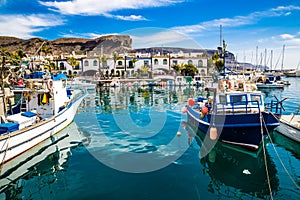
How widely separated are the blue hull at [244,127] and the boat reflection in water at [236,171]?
1.64 feet

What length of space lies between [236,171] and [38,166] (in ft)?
31.3

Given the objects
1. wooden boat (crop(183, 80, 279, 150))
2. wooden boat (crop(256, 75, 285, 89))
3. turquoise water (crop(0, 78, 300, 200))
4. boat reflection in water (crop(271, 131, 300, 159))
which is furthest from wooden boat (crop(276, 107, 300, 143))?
wooden boat (crop(256, 75, 285, 89))

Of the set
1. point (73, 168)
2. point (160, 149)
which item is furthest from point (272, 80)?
point (73, 168)

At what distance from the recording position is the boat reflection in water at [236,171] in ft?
31.4

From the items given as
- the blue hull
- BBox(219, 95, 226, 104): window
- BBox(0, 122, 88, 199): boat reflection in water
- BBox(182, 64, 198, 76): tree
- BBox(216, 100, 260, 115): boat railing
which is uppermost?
BBox(182, 64, 198, 76): tree

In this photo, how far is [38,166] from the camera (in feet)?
40.1

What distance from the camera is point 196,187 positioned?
9.78 m

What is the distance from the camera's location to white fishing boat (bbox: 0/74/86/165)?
12648 mm

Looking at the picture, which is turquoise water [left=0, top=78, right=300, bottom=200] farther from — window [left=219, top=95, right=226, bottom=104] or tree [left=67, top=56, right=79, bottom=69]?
tree [left=67, top=56, right=79, bottom=69]

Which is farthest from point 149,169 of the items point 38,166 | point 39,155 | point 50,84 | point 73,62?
point 73,62

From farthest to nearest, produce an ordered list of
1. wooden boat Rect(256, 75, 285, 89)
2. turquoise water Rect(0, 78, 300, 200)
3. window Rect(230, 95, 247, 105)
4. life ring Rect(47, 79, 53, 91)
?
wooden boat Rect(256, 75, 285, 89)
life ring Rect(47, 79, 53, 91)
window Rect(230, 95, 247, 105)
turquoise water Rect(0, 78, 300, 200)

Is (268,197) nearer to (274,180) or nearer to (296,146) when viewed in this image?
(274,180)

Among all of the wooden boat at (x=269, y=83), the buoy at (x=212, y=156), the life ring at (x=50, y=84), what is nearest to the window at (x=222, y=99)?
the buoy at (x=212, y=156)

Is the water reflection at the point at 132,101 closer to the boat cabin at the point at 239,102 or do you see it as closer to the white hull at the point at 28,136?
the white hull at the point at 28,136
